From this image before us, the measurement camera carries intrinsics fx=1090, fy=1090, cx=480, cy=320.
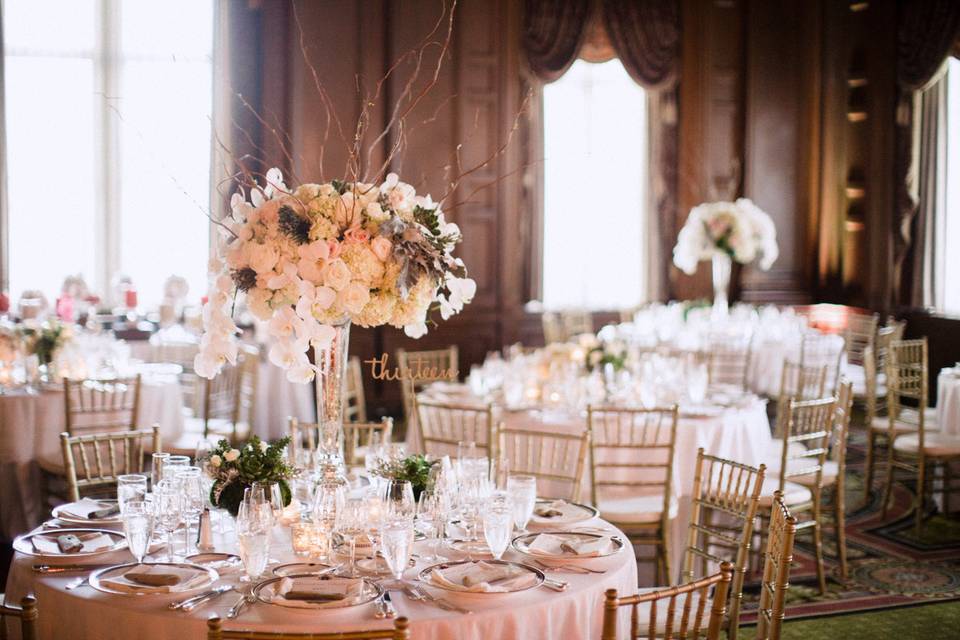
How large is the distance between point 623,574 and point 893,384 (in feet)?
12.9

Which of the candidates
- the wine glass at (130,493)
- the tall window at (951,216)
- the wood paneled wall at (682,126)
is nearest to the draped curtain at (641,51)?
the wood paneled wall at (682,126)

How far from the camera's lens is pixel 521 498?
121 inches

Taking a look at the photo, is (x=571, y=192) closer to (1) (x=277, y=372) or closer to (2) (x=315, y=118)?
(2) (x=315, y=118)

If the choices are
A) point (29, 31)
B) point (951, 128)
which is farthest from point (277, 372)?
point (951, 128)

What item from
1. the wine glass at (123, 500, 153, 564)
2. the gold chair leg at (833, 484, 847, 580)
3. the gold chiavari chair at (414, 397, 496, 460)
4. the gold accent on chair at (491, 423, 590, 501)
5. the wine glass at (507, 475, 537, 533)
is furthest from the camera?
the gold chair leg at (833, 484, 847, 580)

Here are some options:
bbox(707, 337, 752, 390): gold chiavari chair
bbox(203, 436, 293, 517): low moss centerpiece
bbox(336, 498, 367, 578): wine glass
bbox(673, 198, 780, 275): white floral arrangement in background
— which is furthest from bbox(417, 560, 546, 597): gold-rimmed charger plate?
bbox(673, 198, 780, 275): white floral arrangement in background

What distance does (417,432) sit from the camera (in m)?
5.54

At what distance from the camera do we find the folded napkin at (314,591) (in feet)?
8.30

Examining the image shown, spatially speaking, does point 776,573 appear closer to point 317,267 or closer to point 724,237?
point 317,267

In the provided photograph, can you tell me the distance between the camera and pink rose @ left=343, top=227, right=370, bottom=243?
3.00 meters

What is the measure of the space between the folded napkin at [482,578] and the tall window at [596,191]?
7.74m

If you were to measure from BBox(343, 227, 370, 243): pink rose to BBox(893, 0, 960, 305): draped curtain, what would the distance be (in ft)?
25.8

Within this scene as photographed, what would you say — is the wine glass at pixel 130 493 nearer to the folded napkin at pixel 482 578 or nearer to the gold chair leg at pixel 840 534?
the folded napkin at pixel 482 578

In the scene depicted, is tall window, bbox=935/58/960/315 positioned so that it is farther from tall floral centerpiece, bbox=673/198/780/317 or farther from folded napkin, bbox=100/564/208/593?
folded napkin, bbox=100/564/208/593
